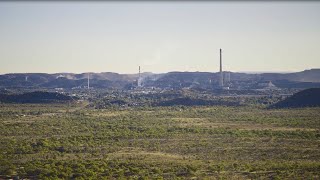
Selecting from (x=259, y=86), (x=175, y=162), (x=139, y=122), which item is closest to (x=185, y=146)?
(x=175, y=162)

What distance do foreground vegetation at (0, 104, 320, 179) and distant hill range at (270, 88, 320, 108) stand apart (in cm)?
2954

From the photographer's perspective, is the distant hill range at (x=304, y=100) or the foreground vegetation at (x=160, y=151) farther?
the distant hill range at (x=304, y=100)

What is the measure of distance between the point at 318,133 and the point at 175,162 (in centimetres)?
2410

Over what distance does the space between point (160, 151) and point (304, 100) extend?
63169 millimetres

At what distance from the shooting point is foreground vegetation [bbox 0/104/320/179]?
3153 centimetres

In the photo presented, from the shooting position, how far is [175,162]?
35469mm

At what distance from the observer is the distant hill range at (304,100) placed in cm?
9312

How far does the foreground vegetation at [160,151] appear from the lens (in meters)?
31.5

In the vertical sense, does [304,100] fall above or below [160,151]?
above

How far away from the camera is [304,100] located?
95.1 m

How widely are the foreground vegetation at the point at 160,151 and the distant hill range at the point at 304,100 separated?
96.9 feet

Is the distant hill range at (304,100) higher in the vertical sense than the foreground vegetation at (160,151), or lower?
higher

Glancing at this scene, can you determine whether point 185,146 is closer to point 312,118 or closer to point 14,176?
point 14,176

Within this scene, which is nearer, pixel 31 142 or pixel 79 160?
pixel 79 160
